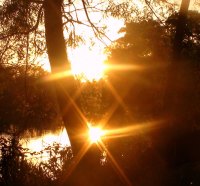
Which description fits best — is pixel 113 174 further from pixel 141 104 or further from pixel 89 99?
pixel 141 104

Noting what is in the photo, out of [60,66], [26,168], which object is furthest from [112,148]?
[60,66]

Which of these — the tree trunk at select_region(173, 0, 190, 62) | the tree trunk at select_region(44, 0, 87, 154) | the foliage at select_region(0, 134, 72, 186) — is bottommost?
the foliage at select_region(0, 134, 72, 186)

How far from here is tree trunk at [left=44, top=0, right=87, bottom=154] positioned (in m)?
9.52

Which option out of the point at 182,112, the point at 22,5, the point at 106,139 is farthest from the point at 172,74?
the point at 182,112

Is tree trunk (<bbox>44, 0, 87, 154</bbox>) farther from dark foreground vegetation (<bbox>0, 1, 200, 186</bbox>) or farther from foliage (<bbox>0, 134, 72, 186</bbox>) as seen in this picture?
foliage (<bbox>0, 134, 72, 186</bbox>)

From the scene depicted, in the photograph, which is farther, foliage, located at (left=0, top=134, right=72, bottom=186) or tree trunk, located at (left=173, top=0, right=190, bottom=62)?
tree trunk, located at (left=173, top=0, right=190, bottom=62)

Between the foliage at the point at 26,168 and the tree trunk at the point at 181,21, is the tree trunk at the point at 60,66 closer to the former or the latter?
the foliage at the point at 26,168

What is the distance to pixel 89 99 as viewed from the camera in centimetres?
1287

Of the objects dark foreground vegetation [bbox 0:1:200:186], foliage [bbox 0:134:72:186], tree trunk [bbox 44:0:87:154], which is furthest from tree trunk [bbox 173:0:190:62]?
foliage [bbox 0:134:72:186]

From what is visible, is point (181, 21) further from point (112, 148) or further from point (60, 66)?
point (112, 148)

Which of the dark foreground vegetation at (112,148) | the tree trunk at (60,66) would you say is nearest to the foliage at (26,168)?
the dark foreground vegetation at (112,148)

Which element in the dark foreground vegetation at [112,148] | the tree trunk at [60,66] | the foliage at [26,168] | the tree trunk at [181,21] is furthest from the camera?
the tree trunk at [181,21]

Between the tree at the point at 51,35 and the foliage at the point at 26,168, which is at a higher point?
the tree at the point at 51,35

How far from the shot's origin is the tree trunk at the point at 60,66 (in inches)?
375
